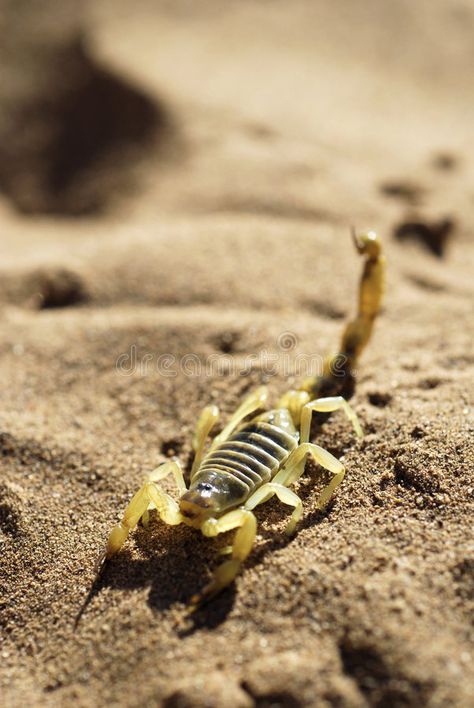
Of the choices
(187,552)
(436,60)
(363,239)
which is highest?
(436,60)

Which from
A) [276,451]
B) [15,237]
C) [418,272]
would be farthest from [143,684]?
[15,237]

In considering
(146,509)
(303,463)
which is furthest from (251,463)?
(146,509)

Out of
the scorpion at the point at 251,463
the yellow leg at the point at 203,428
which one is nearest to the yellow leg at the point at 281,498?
the scorpion at the point at 251,463

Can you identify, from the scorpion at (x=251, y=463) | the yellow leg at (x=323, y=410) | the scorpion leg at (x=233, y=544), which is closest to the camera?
the scorpion leg at (x=233, y=544)

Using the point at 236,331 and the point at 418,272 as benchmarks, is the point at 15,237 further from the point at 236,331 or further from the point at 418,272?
the point at 418,272

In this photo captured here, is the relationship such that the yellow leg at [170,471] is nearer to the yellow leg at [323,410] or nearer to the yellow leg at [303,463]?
the yellow leg at [303,463]

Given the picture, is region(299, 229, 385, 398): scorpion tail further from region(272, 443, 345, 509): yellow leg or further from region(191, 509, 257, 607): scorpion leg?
region(191, 509, 257, 607): scorpion leg
